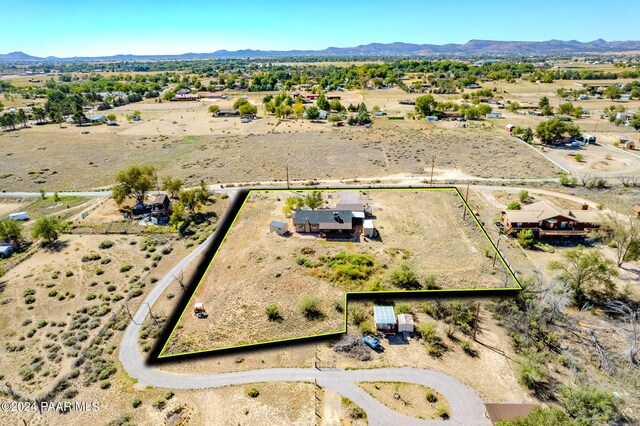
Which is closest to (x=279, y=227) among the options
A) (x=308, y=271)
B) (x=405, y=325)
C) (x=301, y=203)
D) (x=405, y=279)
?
(x=301, y=203)

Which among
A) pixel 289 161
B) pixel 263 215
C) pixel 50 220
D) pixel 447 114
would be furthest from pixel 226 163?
pixel 447 114

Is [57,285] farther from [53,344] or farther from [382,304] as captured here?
[382,304]

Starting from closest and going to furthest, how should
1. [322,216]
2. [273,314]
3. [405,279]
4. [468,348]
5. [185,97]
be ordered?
[468,348]
[273,314]
[405,279]
[322,216]
[185,97]

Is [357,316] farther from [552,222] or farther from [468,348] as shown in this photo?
[552,222]

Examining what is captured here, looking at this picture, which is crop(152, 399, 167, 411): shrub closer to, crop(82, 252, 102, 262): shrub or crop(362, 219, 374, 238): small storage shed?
crop(82, 252, 102, 262): shrub

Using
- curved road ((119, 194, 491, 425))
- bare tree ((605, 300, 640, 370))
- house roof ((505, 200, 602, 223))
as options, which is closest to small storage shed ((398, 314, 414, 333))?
curved road ((119, 194, 491, 425))

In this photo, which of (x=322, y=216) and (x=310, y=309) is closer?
(x=310, y=309)

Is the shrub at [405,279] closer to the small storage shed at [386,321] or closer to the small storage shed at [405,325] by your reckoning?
the small storage shed at [386,321]

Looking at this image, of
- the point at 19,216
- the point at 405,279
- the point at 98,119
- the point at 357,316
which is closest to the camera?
the point at 357,316
